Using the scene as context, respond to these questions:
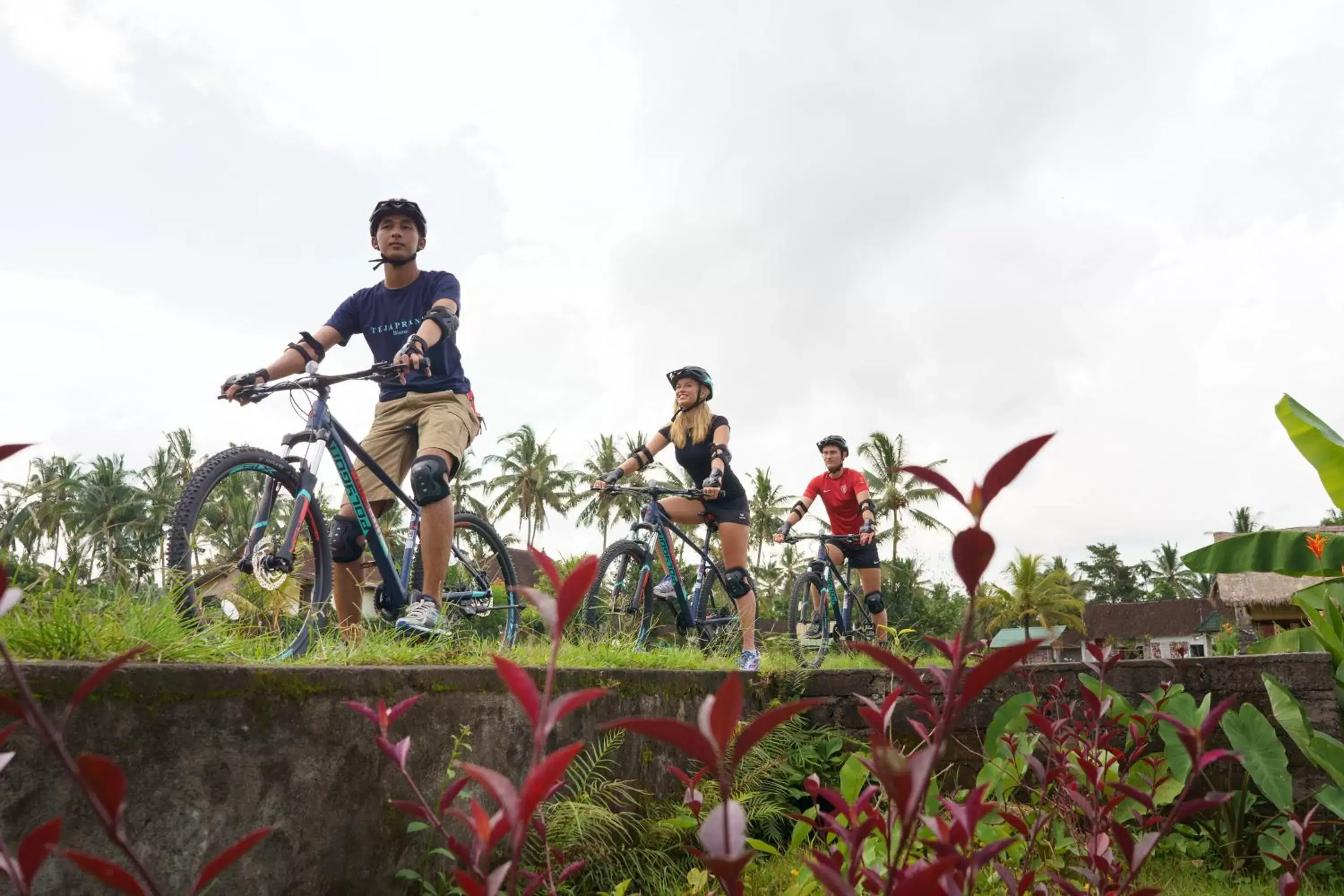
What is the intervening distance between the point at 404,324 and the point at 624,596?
2766mm

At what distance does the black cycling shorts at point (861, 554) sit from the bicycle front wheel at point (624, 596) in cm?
301

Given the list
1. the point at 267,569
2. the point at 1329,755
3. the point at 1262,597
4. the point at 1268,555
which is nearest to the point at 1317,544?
the point at 1268,555

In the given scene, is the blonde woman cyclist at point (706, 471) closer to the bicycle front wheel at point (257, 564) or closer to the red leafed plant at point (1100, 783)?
the red leafed plant at point (1100, 783)

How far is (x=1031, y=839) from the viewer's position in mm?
1581

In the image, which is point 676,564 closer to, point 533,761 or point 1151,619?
point 533,761

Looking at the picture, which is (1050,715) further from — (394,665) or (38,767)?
(38,767)

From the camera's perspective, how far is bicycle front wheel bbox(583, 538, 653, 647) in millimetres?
6508

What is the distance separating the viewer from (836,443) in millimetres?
8992

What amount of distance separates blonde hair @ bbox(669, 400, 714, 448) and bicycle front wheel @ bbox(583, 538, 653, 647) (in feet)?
2.78

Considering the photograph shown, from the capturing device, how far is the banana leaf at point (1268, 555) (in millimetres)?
5875

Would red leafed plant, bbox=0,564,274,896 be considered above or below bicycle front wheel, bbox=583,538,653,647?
below

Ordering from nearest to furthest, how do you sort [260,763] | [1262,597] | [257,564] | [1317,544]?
[260,763] < [257,564] < [1317,544] < [1262,597]

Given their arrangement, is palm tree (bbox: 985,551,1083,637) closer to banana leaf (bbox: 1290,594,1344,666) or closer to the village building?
the village building

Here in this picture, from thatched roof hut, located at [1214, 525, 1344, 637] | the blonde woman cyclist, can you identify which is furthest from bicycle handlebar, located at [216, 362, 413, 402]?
thatched roof hut, located at [1214, 525, 1344, 637]
